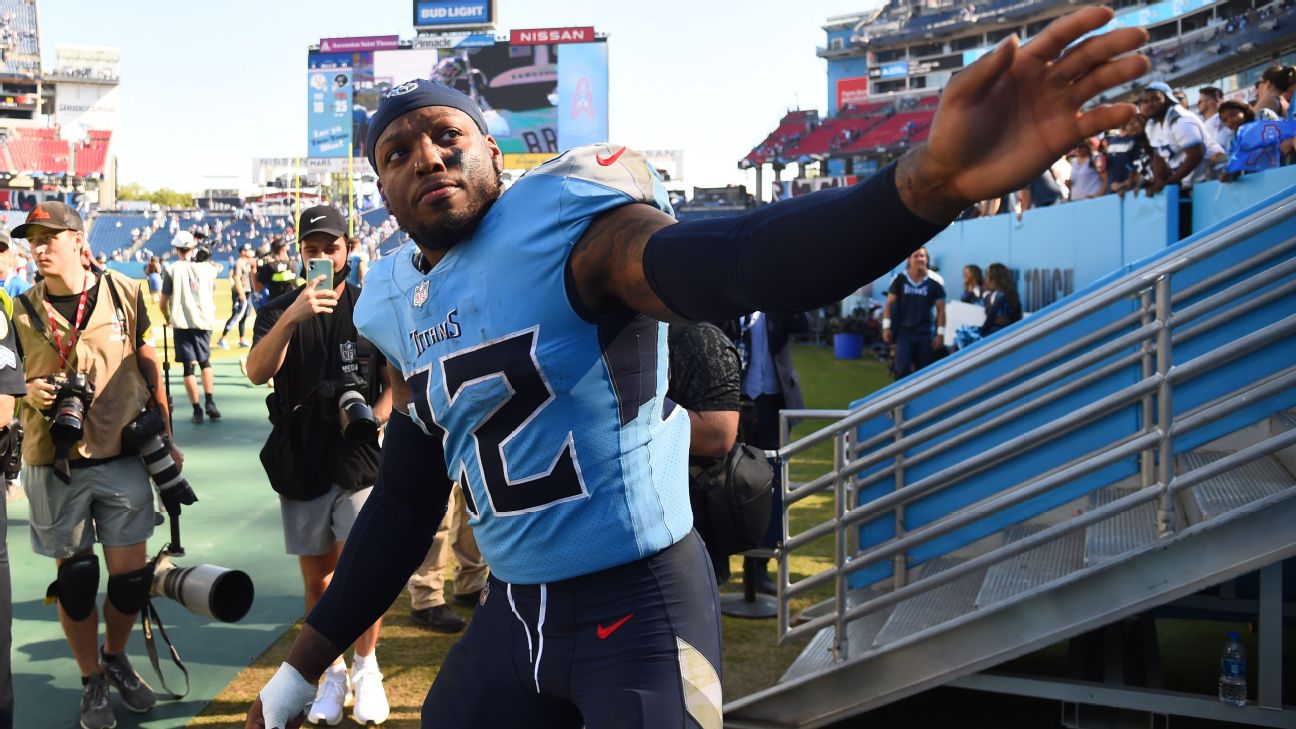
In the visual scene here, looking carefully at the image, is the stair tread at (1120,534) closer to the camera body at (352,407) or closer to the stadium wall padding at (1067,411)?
the stadium wall padding at (1067,411)

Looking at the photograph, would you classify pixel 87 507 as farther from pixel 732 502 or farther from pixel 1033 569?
pixel 1033 569

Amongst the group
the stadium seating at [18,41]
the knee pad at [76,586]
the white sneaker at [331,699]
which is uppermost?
the stadium seating at [18,41]

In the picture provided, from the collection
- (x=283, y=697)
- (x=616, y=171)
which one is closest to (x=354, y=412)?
(x=283, y=697)

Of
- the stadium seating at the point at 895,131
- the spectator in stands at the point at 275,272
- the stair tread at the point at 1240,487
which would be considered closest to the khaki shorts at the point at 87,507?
the spectator in stands at the point at 275,272

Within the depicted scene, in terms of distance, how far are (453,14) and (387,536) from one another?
46828 mm

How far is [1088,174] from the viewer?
35.8 ft

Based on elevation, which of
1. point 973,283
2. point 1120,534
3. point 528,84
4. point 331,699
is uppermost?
point 528,84

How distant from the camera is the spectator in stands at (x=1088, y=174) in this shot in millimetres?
10492

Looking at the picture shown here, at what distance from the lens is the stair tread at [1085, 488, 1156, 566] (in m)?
3.51

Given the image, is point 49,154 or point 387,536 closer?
point 387,536

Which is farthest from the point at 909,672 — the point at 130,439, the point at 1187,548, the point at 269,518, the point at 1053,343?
the point at 269,518

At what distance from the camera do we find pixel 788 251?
4.17ft

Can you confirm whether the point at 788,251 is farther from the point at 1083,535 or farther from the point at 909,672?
the point at 1083,535

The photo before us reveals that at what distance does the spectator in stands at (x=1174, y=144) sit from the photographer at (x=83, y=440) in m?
7.16
